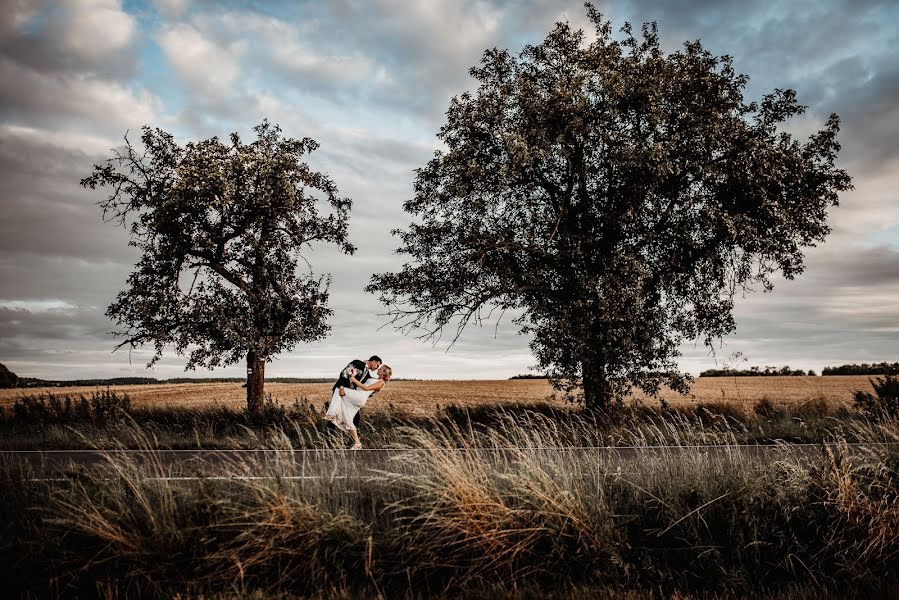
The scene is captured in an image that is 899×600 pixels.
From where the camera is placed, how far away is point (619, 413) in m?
16.4

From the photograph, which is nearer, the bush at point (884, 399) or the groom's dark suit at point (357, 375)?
the groom's dark suit at point (357, 375)

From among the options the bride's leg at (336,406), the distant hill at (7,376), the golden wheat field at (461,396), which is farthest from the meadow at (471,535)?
the distant hill at (7,376)

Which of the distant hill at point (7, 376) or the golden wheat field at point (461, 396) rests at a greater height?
the distant hill at point (7, 376)

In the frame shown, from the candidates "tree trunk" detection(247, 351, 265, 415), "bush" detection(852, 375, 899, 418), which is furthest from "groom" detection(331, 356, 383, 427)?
"bush" detection(852, 375, 899, 418)

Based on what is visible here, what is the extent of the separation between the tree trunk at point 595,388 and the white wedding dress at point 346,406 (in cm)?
601

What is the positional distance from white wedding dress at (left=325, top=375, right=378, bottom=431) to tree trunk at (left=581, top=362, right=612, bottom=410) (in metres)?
6.01

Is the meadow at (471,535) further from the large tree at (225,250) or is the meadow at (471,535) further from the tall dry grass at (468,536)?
the large tree at (225,250)

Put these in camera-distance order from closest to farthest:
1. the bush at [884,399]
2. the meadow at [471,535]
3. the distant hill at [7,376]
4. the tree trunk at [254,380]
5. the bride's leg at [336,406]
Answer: the meadow at [471,535], the bride's leg at [336,406], the bush at [884,399], the tree trunk at [254,380], the distant hill at [7,376]

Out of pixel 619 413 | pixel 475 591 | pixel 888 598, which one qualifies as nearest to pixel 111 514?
pixel 475 591

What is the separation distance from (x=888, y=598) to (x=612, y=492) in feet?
8.43

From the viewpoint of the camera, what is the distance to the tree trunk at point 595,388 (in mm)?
15531

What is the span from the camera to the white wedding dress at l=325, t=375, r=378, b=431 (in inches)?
500

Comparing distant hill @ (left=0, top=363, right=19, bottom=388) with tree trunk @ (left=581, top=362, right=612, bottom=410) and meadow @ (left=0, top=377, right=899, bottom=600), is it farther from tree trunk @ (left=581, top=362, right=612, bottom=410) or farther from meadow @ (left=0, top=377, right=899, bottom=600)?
meadow @ (left=0, top=377, right=899, bottom=600)

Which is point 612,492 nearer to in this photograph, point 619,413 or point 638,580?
point 638,580
